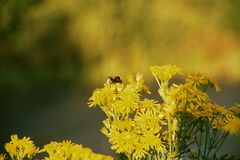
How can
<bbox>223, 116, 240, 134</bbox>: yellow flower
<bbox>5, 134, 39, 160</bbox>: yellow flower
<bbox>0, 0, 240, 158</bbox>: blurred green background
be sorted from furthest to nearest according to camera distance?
<bbox>0, 0, 240, 158</bbox>: blurred green background, <bbox>223, 116, 240, 134</bbox>: yellow flower, <bbox>5, 134, 39, 160</bbox>: yellow flower

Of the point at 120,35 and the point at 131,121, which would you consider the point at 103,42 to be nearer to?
the point at 120,35

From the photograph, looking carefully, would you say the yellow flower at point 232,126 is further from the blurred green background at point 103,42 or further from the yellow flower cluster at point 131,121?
the blurred green background at point 103,42

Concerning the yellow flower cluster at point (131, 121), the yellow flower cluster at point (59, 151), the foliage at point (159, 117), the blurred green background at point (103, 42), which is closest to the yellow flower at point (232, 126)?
the foliage at point (159, 117)

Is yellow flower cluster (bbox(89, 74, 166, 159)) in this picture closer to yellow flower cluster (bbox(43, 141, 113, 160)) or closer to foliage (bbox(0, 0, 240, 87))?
yellow flower cluster (bbox(43, 141, 113, 160))

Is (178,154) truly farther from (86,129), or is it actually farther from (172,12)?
(172,12)

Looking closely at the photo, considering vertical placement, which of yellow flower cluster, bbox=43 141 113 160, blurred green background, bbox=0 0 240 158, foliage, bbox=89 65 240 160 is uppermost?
blurred green background, bbox=0 0 240 158

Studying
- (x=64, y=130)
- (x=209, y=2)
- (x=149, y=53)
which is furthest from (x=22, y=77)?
(x=209, y=2)

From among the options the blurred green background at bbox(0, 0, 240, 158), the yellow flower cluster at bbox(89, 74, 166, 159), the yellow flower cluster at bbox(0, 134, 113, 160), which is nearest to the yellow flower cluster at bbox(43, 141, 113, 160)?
the yellow flower cluster at bbox(0, 134, 113, 160)

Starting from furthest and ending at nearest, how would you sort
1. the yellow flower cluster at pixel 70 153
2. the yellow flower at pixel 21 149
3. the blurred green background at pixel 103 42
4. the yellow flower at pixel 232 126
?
the blurred green background at pixel 103 42, the yellow flower at pixel 232 126, the yellow flower at pixel 21 149, the yellow flower cluster at pixel 70 153

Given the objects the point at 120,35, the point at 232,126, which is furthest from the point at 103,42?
the point at 232,126
